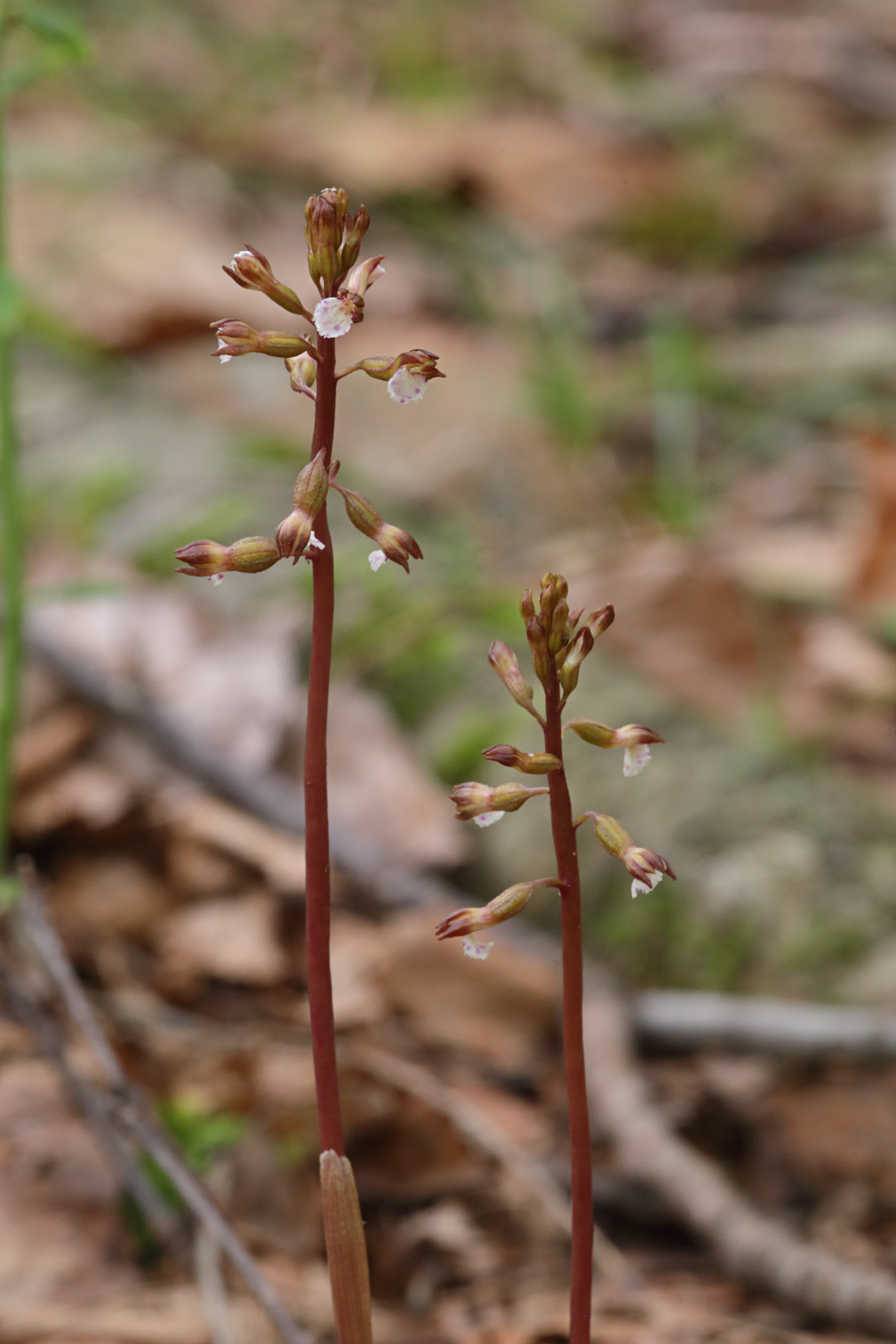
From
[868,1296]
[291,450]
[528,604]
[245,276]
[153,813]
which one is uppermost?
[291,450]

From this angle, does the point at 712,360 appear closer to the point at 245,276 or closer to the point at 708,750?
the point at 708,750

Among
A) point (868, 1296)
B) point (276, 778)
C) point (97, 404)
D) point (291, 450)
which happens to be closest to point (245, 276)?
point (868, 1296)

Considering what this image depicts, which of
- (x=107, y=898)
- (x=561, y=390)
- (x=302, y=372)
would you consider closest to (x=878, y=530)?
(x=561, y=390)

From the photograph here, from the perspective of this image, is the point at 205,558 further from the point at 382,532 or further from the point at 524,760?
the point at 524,760

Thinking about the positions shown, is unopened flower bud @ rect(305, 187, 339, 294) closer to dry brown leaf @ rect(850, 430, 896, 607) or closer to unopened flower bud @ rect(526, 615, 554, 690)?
unopened flower bud @ rect(526, 615, 554, 690)

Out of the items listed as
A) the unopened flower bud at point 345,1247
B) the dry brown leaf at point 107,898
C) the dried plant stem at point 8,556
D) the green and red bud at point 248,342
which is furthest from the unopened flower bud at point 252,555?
the dry brown leaf at point 107,898

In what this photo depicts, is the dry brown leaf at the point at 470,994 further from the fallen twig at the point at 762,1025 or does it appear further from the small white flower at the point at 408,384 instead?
the small white flower at the point at 408,384
